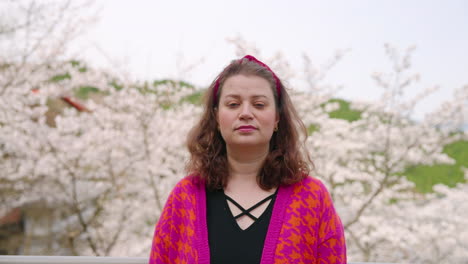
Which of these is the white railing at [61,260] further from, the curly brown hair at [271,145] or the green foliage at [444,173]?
the green foliage at [444,173]

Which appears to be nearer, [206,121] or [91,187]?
[206,121]

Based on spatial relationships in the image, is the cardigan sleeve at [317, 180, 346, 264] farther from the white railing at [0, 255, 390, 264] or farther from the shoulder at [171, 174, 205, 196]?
the white railing at [0, 255, 390, 264]

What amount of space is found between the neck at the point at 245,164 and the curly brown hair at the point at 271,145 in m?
0.02

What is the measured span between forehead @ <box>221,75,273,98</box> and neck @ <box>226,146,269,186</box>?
0.19 meters

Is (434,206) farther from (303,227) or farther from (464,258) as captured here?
(303,227)

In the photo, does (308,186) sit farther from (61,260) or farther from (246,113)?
(61,260)

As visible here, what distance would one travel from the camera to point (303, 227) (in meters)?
1.15

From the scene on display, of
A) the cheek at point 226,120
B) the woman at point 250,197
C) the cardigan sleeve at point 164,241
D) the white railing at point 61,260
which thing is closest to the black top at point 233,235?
the woman at point 250,197

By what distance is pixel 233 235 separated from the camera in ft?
3.78

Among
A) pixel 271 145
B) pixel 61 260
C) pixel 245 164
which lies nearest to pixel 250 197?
pixel 245 164

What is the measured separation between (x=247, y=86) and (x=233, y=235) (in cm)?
48

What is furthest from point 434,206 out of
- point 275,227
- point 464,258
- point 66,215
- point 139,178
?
point 66,215

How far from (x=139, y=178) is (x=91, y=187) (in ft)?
2.06

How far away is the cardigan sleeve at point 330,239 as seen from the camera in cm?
114
